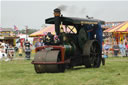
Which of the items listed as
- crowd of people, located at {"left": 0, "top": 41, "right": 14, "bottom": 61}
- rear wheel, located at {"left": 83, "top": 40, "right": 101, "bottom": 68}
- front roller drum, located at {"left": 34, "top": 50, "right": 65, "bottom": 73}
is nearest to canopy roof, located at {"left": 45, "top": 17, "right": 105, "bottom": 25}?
rear wheel, located at {"left": 83, "top": 40, "right": 101, "bottom": 68}

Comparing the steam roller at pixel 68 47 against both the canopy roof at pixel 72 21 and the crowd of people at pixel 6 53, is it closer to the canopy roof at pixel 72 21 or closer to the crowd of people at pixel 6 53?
the canopy roof at pixel 72 21

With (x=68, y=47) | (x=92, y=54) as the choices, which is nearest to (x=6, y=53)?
(x=92, y=54)

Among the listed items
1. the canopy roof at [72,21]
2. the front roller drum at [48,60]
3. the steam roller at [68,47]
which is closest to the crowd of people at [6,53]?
the steam roller at [68,47]

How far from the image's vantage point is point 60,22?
37.6ft

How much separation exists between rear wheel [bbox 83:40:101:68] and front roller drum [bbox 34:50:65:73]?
1648 mm

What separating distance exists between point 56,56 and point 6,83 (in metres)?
2.69

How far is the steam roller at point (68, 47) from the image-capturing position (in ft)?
35.5

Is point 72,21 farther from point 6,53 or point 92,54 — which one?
point 6,53

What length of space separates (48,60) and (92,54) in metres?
2.86

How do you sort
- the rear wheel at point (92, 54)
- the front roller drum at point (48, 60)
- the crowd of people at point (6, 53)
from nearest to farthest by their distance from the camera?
1. the front roller drum at point (48, 60)
2. the rear wheel at point (92, 54)
3. the crowd of people at point (6, 53)

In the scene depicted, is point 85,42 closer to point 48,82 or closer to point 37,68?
point 37,68

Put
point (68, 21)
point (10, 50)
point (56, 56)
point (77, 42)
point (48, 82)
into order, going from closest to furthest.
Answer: point (48, 82)
point (56, 56)
point (68, 21)
point (77, 42)
point (10, 50)

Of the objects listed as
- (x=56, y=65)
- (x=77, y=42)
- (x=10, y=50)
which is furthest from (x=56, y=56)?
(x=10, y=50)

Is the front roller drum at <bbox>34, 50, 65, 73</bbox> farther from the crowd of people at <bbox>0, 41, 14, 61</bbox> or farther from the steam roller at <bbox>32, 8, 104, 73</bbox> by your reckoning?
the crowd of people at <bbox>0, 41, 14, 61</bbox>
